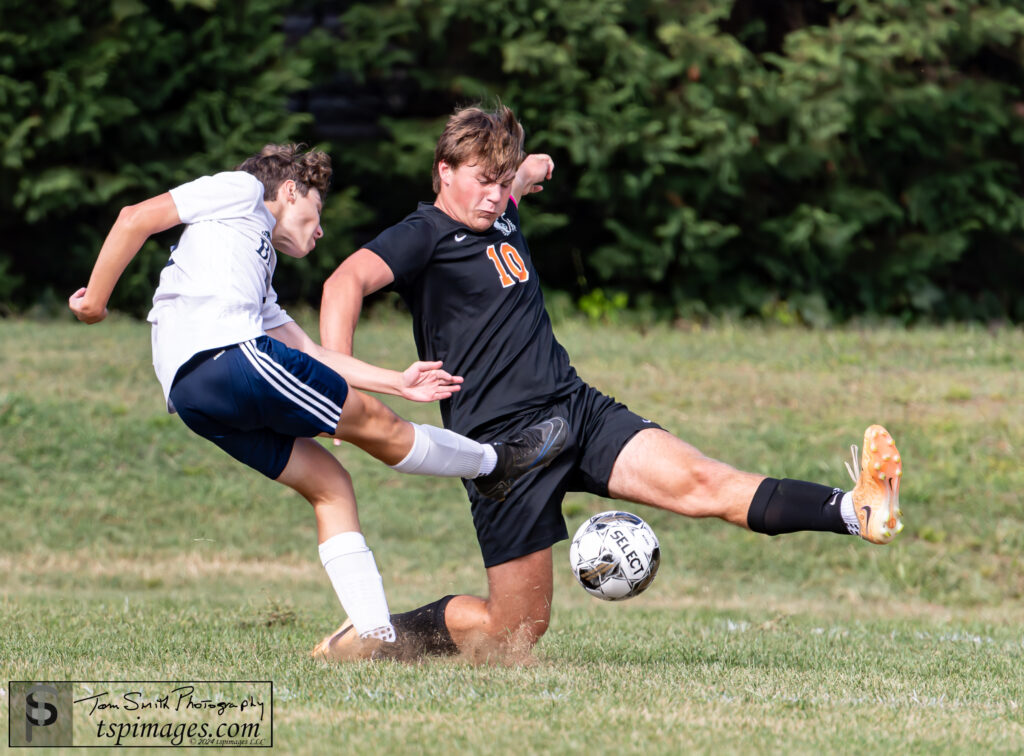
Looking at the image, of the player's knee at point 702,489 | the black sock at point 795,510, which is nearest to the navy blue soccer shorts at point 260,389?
the player's knee at point 702,489

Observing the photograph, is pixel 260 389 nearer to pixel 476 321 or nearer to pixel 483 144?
pixel 476 321

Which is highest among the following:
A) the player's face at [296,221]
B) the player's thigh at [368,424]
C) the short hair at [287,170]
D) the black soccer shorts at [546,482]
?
the short hair at [287,170]

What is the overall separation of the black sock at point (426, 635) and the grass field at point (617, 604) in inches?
16.8

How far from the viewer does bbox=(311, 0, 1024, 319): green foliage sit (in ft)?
45.0

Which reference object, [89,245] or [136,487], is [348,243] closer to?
[89,245]

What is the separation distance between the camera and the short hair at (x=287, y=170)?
5.12 m

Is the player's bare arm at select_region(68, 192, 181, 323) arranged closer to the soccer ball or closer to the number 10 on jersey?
the number 10 on jersey

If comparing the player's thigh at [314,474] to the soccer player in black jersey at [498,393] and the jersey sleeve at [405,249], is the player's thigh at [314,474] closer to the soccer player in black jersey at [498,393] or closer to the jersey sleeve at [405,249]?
the soccer player in black jersey at [498,393]

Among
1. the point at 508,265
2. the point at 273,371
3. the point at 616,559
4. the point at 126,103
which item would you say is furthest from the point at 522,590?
Result: the point at 126,103

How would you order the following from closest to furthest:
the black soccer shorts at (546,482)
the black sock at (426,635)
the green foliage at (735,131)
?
the black soccer shorts at (546,482)
the black sock at (426,635)
the green foliage at (735,131)

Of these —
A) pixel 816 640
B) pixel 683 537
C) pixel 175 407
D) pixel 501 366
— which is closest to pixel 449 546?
pixel 683 537

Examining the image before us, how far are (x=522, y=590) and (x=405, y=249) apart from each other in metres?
1.49

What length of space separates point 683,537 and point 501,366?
4.67 m

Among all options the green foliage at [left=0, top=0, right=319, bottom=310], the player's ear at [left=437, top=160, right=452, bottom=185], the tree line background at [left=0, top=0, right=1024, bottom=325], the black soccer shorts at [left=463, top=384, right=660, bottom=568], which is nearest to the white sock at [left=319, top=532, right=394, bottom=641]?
the black soccer shorts at [left=463, top=384, right=660, bottom=568]
